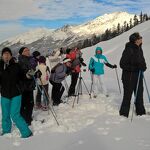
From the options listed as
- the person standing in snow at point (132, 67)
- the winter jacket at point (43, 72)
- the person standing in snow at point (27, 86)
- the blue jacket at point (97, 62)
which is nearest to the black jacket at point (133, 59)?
the person standing in snow at point (132, 67)

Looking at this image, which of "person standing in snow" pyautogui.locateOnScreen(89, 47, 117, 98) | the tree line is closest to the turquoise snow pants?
"person standing in snow" pyautogui.locateOnScreen(89, 47, 117, 98)

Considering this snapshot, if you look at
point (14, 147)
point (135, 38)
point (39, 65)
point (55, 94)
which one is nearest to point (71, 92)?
point (55, 94)

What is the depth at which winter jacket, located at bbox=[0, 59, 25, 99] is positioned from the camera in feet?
27.2

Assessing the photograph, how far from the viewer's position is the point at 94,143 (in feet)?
25.1

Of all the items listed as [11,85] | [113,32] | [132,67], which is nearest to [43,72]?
[11,85]

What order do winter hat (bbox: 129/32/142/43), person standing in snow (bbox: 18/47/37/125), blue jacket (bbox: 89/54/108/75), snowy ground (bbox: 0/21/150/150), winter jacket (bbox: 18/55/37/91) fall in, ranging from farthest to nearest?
1. blue jacket (bbox: 89/54/108/75)
2. winter hat (bbox: 129/32/142/43)
3. person standing in snow (bbox: 18/47/37/125)
4. winter jacket (bbox: 18/55/37/91)
5. snowy ground (bbox: 0/21/150/150)

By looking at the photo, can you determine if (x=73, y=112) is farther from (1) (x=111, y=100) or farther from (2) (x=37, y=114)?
(1) (x=111, y=100)

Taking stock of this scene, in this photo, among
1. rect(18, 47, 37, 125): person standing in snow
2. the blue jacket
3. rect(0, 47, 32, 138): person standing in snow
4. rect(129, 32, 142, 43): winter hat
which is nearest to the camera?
rect(0, 47, 32, 138): person standing in snow

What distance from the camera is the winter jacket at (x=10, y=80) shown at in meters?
8.30

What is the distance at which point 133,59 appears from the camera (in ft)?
31.0

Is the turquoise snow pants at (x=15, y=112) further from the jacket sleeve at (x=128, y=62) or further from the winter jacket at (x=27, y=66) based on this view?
the jacket sleeve at (x=128, y=62)

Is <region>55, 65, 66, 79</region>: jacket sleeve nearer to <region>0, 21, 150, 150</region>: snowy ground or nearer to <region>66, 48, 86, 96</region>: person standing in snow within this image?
<region>66, 48, 86, 96</region>: person standing in snow

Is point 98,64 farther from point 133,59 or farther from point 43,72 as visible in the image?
point 133,59

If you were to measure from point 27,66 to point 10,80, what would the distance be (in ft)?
5.55
